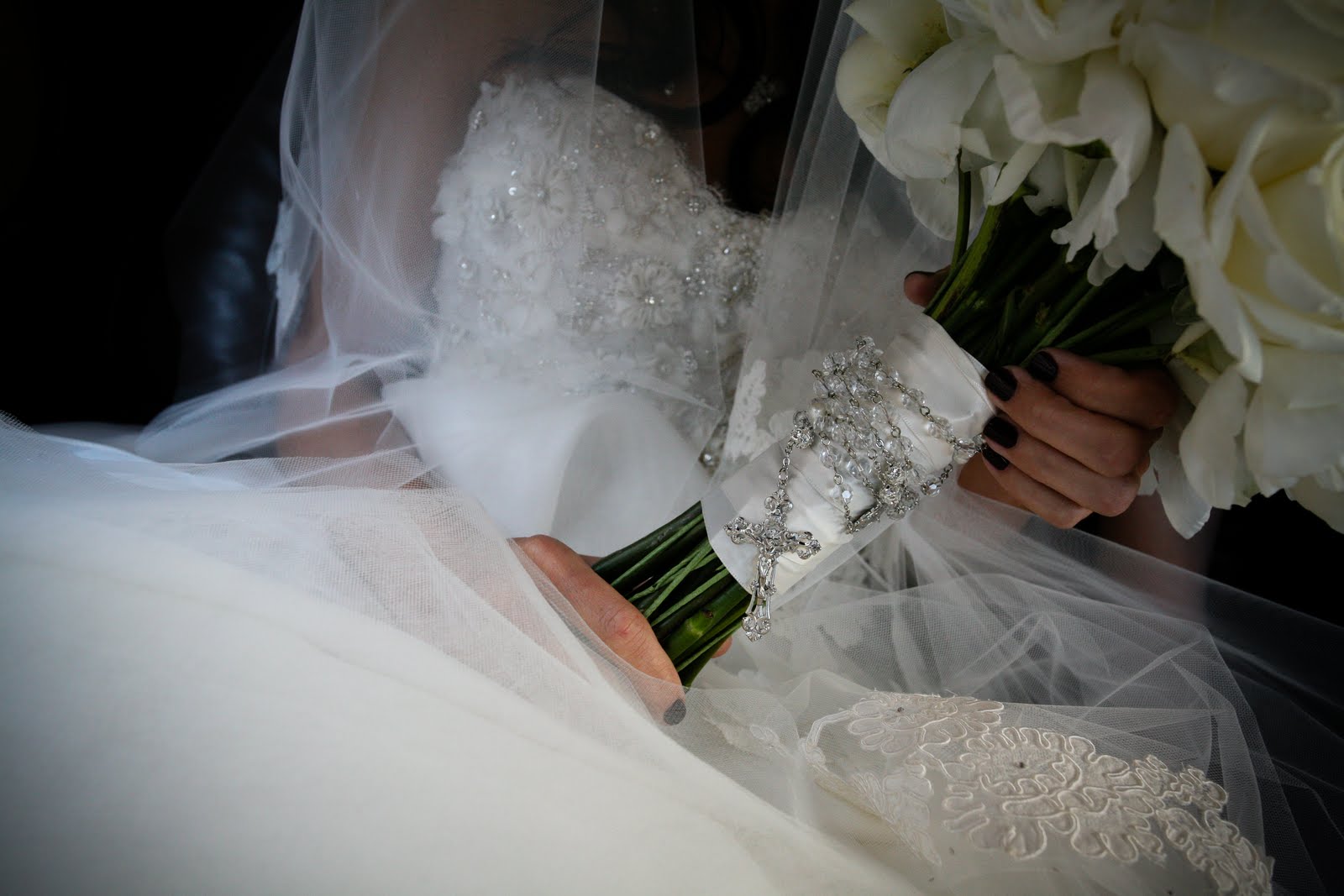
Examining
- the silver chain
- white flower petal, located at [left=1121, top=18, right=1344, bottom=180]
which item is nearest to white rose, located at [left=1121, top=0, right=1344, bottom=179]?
white flower petal, located at [left=1121, top=18, right=1344, bottom=180]

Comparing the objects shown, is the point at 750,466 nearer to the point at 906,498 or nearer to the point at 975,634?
the point at 906,498

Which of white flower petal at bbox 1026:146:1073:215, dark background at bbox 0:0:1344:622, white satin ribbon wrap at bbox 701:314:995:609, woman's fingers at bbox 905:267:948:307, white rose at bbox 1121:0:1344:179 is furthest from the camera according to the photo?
dark background at bbox 0:0:1344:622

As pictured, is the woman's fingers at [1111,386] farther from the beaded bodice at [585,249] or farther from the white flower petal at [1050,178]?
the beaded bodice at [585,249]

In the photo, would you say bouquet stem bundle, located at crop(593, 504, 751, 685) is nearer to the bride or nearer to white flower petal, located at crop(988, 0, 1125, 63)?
the bride

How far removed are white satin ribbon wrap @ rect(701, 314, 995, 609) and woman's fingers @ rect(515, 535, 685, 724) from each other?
0.27ft

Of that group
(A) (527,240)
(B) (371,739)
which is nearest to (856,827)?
(B) (371,739)

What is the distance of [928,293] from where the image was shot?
2.16 feet

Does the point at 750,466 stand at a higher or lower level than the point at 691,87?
lower

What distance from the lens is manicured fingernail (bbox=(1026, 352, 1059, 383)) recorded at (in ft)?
1.73

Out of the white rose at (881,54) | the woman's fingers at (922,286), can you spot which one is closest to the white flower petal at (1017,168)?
the white rose at (881,54)

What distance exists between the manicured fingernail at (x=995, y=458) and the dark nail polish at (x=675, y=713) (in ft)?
1.00

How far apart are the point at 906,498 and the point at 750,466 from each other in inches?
4.6

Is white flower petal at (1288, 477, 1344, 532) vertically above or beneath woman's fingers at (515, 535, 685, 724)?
above

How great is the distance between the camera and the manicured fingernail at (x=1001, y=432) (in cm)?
58
